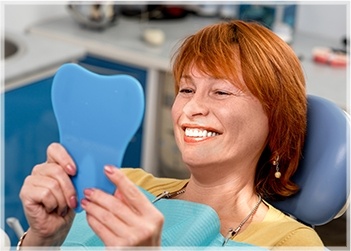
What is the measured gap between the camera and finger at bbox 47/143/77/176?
146cm

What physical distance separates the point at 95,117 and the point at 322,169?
24.5 inches

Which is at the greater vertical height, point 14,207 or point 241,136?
point 241,136

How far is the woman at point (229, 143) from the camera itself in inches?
63.8

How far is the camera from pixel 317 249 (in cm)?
164

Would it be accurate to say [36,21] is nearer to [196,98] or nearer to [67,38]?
[67,38]

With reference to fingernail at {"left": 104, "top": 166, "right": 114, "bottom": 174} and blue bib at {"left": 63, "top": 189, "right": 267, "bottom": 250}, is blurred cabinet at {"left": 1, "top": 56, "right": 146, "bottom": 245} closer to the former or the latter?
blue bib at {"left": 63, "top": 189, "right": 267, "bottom": 250}

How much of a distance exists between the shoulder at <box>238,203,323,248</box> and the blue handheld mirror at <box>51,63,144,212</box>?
1.36ft

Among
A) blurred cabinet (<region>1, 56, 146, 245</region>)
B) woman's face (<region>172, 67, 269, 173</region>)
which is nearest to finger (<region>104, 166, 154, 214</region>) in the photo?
woman's face (<region>172, 67, 269, 173</region>)

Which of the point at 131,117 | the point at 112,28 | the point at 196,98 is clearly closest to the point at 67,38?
the point at 112,28

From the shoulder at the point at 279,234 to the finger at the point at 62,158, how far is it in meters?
0.43

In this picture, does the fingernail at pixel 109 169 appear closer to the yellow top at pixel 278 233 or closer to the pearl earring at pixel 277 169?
the yellow top at pixel 278 233

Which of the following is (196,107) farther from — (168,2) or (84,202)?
(168,2)

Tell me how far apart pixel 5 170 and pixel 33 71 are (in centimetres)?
37

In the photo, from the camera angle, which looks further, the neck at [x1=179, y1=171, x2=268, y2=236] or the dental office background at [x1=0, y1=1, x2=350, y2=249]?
the dental office background at [x1=0, y1=1, x2=350, y2=249]
